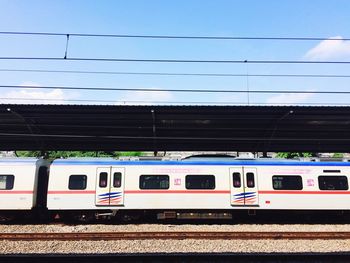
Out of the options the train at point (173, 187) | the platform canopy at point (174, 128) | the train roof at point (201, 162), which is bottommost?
the train at point (173, 187)

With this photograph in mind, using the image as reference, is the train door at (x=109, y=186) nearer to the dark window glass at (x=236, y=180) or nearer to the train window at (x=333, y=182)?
the dark window glass at (x=236, y=180)

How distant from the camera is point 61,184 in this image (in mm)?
15883

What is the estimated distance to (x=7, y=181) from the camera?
52.3 feet

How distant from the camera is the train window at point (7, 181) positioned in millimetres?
15883

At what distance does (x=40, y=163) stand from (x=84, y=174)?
2453 millimetres

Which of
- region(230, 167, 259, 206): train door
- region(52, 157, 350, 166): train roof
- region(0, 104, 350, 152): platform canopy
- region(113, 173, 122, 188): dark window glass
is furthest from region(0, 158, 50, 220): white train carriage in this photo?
region(230, 167, 259, 206): train door

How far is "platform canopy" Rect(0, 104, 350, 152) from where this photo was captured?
1825 centimetres

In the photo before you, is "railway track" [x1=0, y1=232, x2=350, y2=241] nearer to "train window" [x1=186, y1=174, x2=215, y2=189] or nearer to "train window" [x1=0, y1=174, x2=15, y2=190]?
"train window" [x1=186, y1=174, x2=215, y2=189]

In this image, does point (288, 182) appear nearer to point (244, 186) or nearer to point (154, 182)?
point (244, 186)

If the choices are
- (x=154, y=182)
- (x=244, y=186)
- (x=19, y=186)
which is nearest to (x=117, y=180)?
(x=154, y=182)

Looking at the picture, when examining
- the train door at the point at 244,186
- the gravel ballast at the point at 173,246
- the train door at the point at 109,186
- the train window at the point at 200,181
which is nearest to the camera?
the gravel ballast at the point at 173,246

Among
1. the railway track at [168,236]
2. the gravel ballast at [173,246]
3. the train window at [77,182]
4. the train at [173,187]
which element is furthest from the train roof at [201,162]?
the gravel ballast at [173,246]

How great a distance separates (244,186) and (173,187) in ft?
10.7

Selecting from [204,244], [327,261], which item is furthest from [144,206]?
[327,261]
